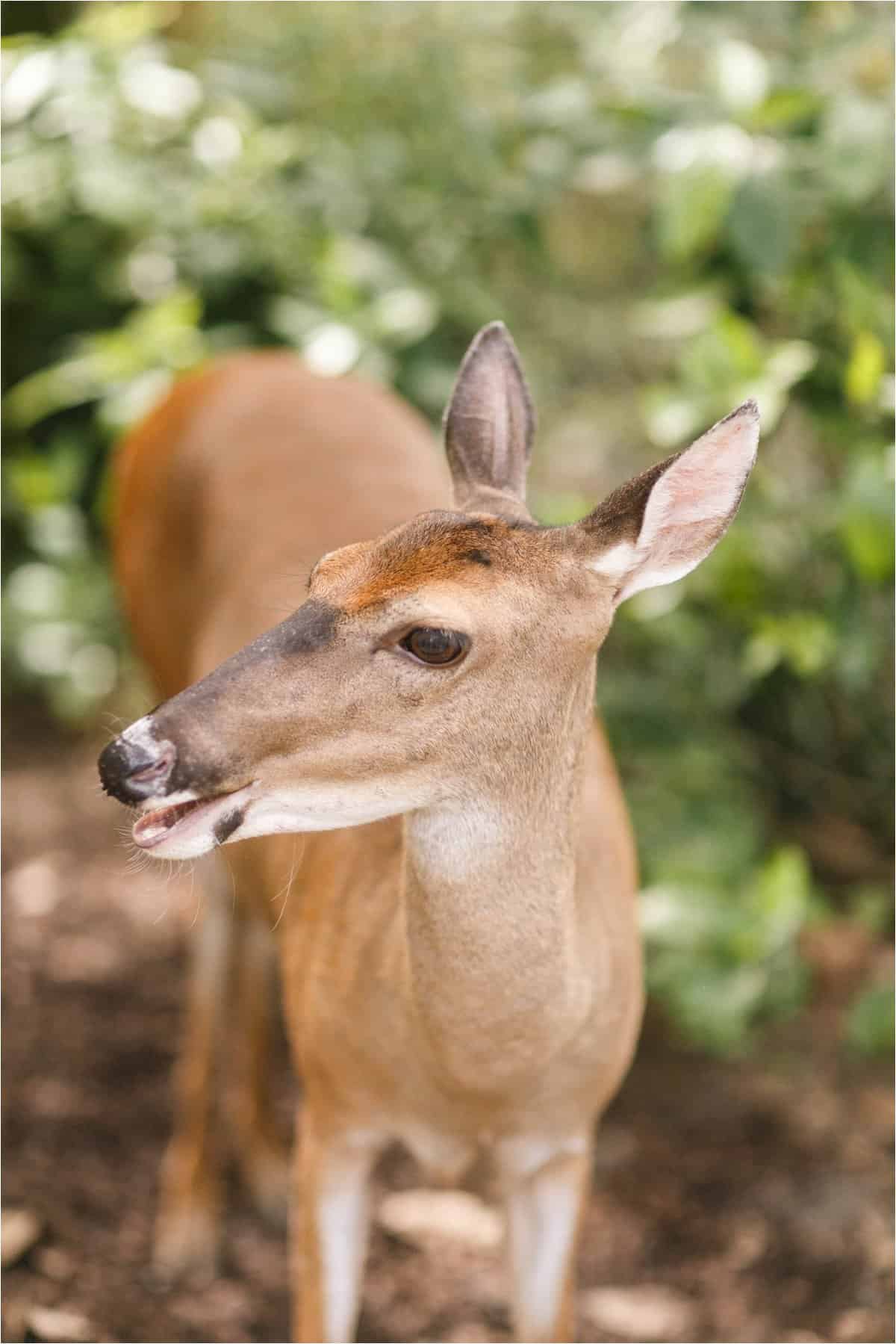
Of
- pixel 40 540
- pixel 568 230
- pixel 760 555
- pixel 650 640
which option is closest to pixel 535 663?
pixel 760 555

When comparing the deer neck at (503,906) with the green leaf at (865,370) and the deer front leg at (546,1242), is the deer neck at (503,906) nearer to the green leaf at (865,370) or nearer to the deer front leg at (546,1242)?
the deer front leg at (546,1242)

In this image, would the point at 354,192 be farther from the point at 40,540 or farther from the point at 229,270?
the point at 40,540

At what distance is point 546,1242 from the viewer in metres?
3.01

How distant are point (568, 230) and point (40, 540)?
248 cm

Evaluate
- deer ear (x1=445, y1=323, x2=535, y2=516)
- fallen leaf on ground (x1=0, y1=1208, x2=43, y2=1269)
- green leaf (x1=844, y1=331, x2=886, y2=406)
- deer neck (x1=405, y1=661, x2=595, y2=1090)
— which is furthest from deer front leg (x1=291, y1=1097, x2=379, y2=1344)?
green leaf (x1=844, y1=331, x2=886, y2=406)

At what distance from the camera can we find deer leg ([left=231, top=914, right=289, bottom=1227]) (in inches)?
162

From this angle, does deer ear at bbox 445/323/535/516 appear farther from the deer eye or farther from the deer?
the deer eye

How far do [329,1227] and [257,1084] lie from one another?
1.22m

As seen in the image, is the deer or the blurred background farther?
the blurred background

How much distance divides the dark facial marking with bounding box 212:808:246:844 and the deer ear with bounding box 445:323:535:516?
0.82 metres

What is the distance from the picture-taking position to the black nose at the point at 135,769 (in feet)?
6.59

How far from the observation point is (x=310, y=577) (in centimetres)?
234

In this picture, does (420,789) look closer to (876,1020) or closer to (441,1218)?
(876,1020)

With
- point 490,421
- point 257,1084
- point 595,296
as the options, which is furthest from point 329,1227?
point 595,296
